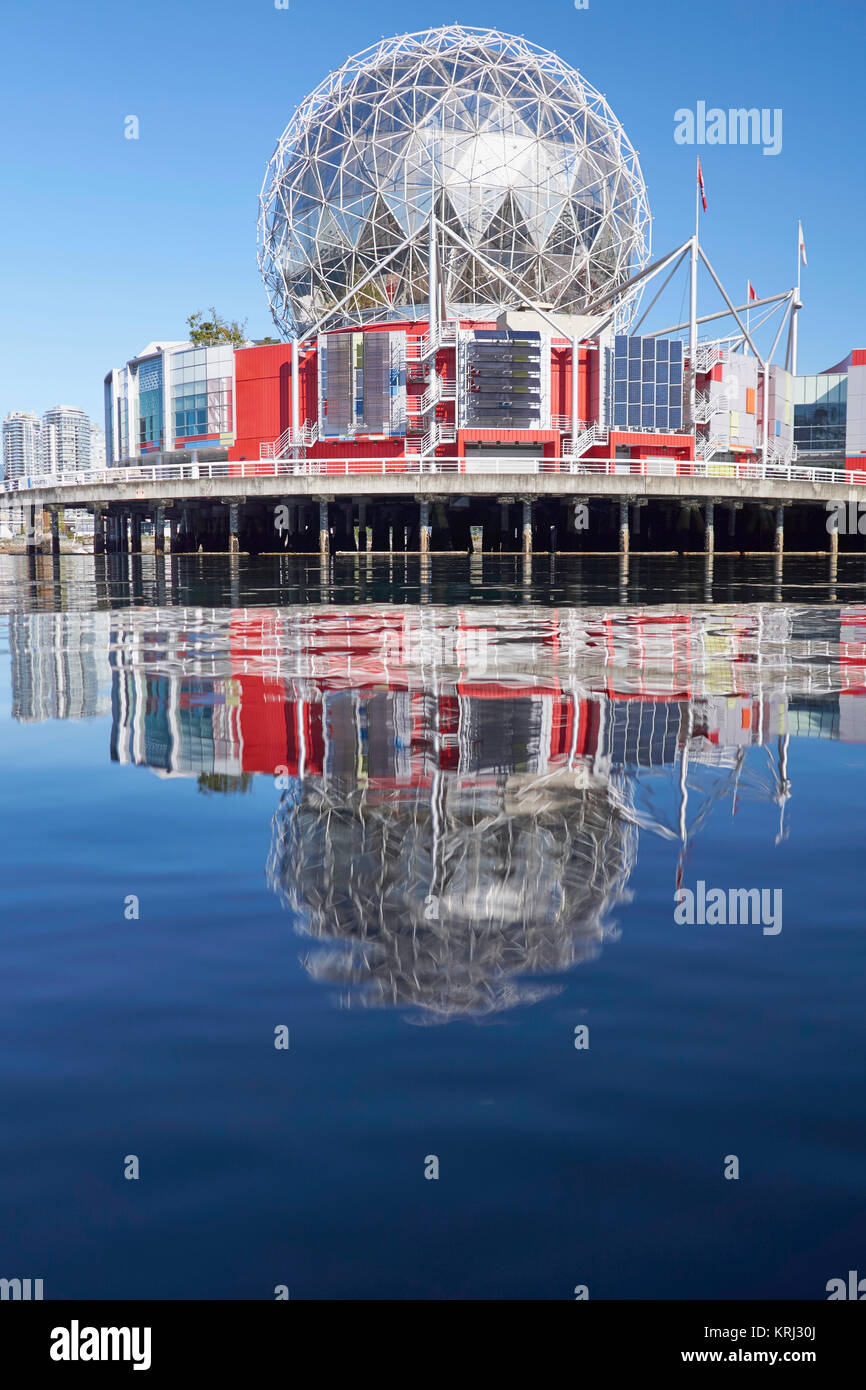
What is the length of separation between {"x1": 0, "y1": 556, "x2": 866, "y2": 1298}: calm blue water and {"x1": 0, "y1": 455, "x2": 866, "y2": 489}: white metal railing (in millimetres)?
43974

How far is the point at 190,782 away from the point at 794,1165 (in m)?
5.51

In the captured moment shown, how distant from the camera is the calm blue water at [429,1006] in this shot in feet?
9.88

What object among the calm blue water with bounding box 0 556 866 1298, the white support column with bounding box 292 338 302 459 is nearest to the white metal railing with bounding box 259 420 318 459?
the white support column with bounding box 292 338 302 459

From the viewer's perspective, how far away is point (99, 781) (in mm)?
8242

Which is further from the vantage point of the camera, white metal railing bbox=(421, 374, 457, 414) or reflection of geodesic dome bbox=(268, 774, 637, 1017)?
white metal railing bbox=(421, 374, 457, 414)

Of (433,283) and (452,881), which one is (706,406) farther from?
(452,881)

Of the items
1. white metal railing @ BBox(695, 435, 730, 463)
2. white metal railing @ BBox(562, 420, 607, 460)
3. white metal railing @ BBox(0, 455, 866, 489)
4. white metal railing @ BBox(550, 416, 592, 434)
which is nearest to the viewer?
white metal railing @ BBox(0, 455, 866, 489)

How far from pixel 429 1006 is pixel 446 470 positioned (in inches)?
2018

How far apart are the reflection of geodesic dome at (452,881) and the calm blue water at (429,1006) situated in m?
0.02

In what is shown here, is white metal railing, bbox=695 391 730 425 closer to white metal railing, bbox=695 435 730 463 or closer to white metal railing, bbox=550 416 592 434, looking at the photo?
white metal railing, bbox=695 435 730 463

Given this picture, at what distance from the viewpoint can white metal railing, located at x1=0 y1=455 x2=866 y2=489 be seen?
53062 mm

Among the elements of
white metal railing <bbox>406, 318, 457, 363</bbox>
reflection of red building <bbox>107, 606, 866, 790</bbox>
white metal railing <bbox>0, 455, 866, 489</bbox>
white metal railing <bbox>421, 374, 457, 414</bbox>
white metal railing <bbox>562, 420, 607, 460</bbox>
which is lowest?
reflection of red building <bbox>107, 606, 866, 790</bbox>

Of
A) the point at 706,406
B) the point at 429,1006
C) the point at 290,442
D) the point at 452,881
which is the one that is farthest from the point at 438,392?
the point at 429,1006
